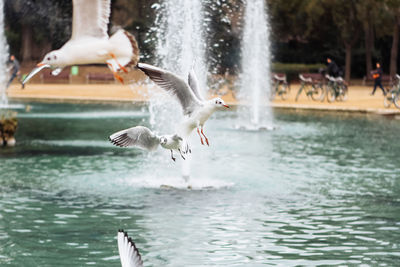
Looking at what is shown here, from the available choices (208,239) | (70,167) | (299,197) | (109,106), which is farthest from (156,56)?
(109,106)

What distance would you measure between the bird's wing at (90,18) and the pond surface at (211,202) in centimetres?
633

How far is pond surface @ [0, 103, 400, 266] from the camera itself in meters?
10.1

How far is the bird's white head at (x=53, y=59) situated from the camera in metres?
3.38

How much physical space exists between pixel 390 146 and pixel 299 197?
8508 mm

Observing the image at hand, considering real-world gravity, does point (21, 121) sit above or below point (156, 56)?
below

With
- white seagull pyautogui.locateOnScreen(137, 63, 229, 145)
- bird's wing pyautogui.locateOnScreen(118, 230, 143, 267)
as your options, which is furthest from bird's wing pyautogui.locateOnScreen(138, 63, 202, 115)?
bird's wing pyautogui.locateOnScreen(118, 230, 143, 267)

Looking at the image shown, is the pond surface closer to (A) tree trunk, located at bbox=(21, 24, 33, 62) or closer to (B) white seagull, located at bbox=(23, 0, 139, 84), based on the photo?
(B) white seagull, located at bbox=(23, 0, 139, 84)

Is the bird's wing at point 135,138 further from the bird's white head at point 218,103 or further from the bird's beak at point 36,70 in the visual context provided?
the bird's beak at point 36,70

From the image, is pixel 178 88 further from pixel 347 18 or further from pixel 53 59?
pixel 347 18

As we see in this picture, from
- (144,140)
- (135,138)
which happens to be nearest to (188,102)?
→ (144,140)

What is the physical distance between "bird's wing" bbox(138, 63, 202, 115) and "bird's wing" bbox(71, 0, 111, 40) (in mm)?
1333

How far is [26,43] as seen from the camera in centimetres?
6312

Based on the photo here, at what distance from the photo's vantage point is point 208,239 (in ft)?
35.6

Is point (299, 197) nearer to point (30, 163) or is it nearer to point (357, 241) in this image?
point (357, 241)
